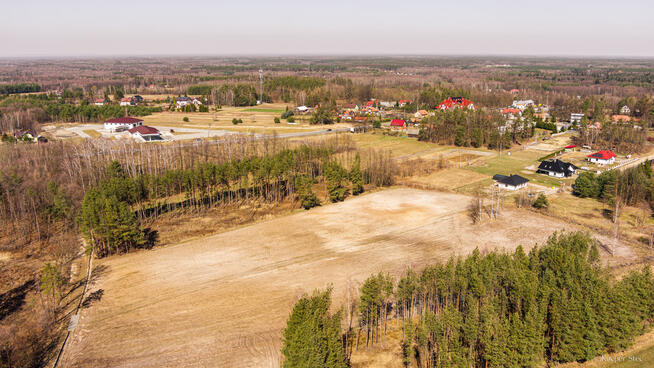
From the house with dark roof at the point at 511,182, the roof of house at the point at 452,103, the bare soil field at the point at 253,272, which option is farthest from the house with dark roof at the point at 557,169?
the roof of house at the point at 452,103

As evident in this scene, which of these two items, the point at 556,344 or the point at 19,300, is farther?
the point at 19,300

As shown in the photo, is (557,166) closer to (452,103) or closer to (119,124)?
(452,103)

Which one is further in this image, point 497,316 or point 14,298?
point 14,298

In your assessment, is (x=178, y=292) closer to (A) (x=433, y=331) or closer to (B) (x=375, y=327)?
(B) (x=375, y=327)

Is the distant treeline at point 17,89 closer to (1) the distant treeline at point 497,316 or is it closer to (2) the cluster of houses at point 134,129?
(2) the cluster of houses at point 134,129

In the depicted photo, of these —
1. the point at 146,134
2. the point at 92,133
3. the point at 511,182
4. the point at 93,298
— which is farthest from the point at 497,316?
the point at 92,133

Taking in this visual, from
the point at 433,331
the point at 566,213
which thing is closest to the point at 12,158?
the point at 433,331
